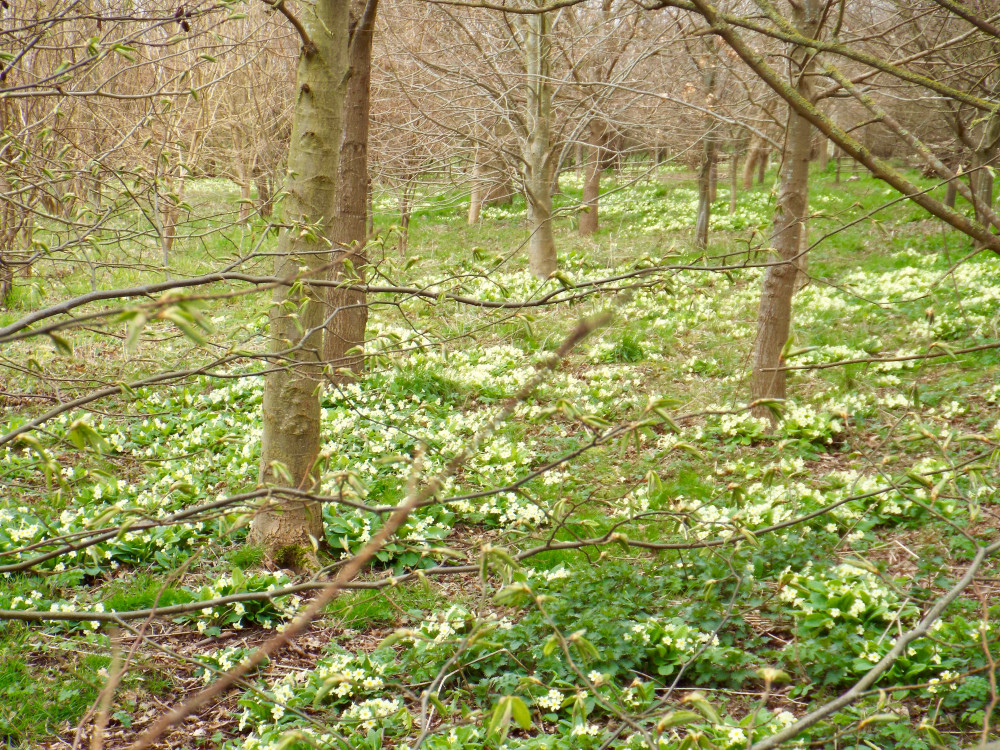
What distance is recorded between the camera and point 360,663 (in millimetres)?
3520

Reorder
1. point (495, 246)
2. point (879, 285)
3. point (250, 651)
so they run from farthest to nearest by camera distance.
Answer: point (495, 246) < point (879, 285) < point (250, 651)

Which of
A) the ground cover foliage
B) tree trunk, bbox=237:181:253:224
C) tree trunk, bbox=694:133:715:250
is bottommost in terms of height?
the ground cover foliage

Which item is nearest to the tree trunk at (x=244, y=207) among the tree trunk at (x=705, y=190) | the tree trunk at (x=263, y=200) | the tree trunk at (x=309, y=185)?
the tree trunk at (x=263, y=200)

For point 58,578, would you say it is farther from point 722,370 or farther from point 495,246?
point 495,246

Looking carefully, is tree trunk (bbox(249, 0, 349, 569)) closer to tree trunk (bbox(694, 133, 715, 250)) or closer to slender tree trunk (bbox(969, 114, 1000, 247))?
slender tree trunk (bbox(969, 114, 1000, 247))

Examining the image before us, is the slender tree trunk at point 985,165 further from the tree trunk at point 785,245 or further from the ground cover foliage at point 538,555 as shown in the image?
the tree trunk at point 785,245

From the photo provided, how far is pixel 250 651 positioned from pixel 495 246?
42.7ft

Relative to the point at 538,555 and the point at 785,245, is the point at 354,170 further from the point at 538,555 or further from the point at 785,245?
the point at 538,555

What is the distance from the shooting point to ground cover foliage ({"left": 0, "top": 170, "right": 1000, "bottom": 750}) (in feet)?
7.00

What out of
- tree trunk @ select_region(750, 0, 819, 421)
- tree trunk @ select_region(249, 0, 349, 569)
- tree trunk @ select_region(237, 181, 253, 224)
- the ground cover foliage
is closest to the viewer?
the ground cover foliage

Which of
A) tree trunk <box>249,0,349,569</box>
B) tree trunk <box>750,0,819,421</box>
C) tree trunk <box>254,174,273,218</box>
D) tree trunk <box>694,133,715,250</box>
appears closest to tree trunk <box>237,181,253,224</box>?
tree trunk <box>254,174,273,218</box>

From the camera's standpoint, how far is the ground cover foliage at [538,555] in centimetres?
213

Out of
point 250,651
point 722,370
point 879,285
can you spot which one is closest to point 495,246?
point 879,285

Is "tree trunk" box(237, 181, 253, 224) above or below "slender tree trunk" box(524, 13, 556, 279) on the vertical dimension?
below
